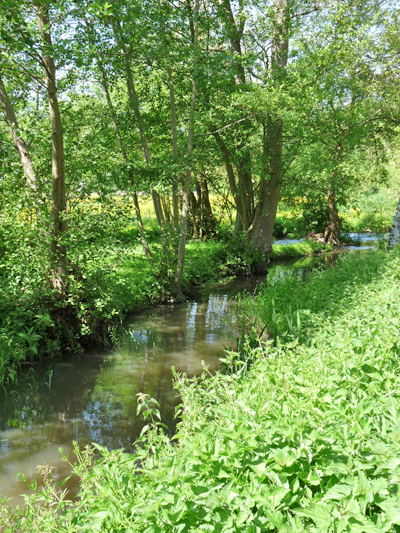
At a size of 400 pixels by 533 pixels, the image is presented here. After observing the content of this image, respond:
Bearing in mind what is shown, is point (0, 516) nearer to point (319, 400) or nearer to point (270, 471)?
point (270, 471)

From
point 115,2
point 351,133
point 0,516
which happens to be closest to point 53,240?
point 115,2

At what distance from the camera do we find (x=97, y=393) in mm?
6340

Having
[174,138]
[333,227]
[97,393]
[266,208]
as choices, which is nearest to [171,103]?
[174,138]

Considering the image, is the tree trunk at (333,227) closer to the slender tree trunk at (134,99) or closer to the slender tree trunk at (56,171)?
the slender tree trunk at (134,99)

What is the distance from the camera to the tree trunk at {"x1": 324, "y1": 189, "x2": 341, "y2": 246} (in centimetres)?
2300

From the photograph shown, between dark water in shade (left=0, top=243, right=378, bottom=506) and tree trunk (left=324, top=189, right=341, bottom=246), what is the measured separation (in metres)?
15.2

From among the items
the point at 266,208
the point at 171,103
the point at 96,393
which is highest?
the point at 171,103

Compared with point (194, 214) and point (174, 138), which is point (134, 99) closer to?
point (174, 138)

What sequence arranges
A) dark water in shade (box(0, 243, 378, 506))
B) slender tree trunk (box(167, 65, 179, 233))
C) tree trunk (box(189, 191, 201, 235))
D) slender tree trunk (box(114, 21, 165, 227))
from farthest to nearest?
tree trunk (box(189, 191, 201, 235))
slender tree trunk (box(167, 65, 179, 233))
slender tree trunk (box(114, 21, 165, 227))
dark water in shade (box(0, 243, 378, 506))

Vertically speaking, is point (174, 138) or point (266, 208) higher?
point (174, 138)

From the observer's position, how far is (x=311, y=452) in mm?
2010

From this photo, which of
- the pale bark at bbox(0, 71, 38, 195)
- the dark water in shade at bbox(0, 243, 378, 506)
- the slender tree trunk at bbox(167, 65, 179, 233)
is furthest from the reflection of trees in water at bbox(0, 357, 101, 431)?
the slender tree trunk at bbox(167, 65, 179, 233)

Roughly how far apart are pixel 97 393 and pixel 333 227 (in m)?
19.6

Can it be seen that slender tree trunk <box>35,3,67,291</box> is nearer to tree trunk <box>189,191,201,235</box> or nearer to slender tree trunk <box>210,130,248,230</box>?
slender tree trunk <box>210,130,248,230</box>
